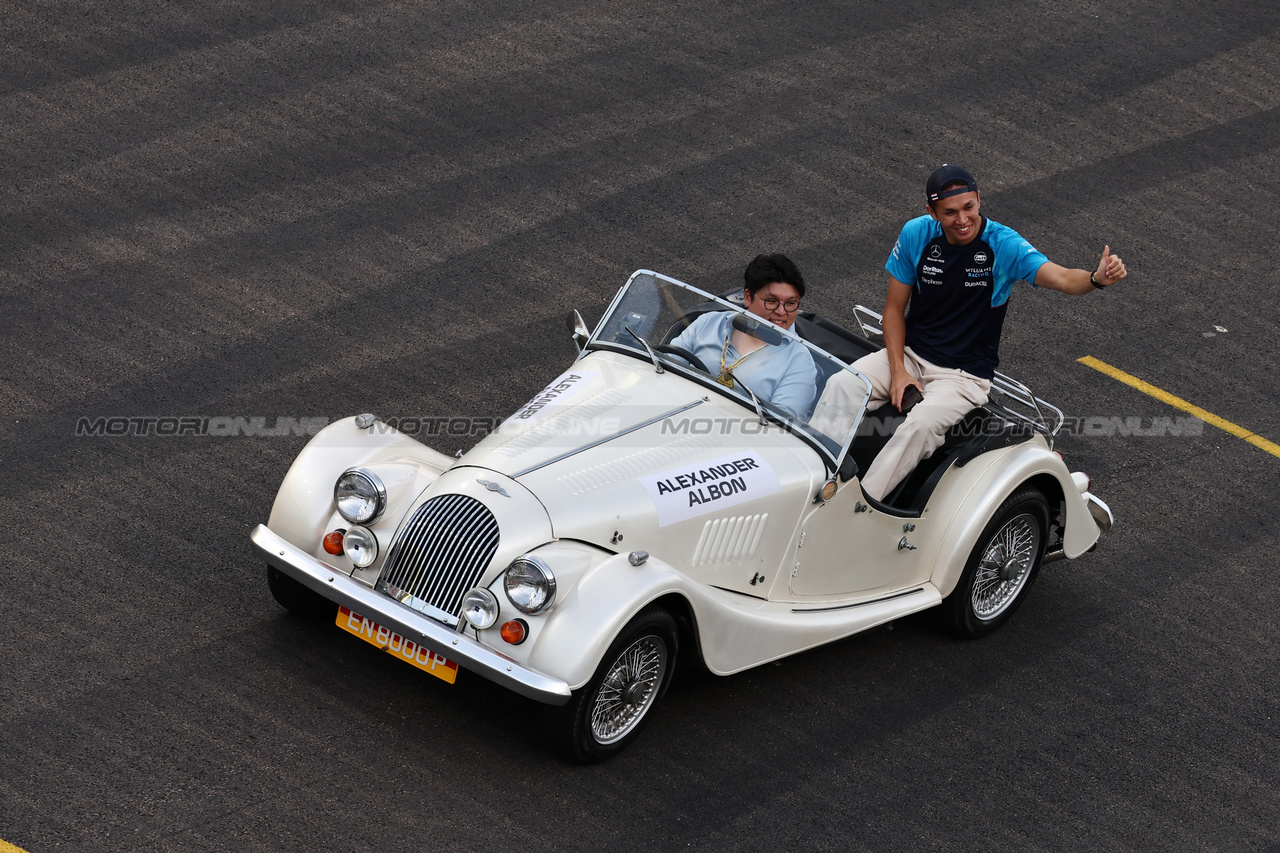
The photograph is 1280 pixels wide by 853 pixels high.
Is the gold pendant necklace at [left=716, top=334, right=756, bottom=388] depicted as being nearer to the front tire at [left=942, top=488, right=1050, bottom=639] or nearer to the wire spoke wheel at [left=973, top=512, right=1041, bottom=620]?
the front tire at [left=942, top=488, right=1050, bottom=639]

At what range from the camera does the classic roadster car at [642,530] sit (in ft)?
18.9

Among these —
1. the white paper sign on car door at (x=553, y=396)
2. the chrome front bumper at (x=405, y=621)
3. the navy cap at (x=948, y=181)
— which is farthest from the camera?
the navy cap at (x=948, y=181)

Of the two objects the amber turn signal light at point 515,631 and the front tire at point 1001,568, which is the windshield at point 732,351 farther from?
the amber turn signal light at point 515,631

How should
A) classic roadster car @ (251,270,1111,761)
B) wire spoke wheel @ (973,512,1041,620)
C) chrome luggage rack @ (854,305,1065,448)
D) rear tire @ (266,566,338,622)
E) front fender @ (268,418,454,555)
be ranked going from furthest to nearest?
chrome luggage rack @ (854,305,1065,448), wire spoke wheel @ (973,512,1041,620), rear tire @ (266,566,338,622), front fender @ (268,418,454,555), classic roadster car @ (251,270,1111,761)

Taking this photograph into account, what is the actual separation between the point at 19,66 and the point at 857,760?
9.76m

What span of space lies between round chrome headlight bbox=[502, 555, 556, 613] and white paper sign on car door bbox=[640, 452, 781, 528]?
71cm

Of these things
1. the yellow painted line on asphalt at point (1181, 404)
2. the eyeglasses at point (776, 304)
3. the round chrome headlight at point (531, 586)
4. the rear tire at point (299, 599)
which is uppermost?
the eyeglasses at point (776, 304)

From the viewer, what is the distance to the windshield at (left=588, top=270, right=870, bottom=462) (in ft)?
22.3

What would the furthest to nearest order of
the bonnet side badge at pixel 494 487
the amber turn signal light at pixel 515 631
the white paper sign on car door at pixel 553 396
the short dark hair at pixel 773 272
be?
the short dark hair at pixel 773 272 → the white paper sign on car door at pixel 553 396 → the bonnet side badge at pixel 494 487 → the amber turn signal light at pixel 515 631

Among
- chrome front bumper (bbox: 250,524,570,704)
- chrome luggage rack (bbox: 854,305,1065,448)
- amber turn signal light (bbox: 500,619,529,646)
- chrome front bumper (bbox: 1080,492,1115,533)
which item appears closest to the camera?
chrome front bumper (bbox: 250,524,570,704)

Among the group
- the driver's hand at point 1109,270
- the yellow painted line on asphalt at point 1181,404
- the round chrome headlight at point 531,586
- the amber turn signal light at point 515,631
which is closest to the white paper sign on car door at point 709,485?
the round chrome headlight at point 531,586

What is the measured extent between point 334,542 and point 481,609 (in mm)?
909

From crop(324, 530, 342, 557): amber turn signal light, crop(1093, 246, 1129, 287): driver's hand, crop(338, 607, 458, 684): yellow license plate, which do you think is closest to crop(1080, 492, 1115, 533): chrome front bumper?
crop(1093, 246, 1129, 287): driver's hand

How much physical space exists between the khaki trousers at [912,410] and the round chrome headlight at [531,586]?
1.79 m
